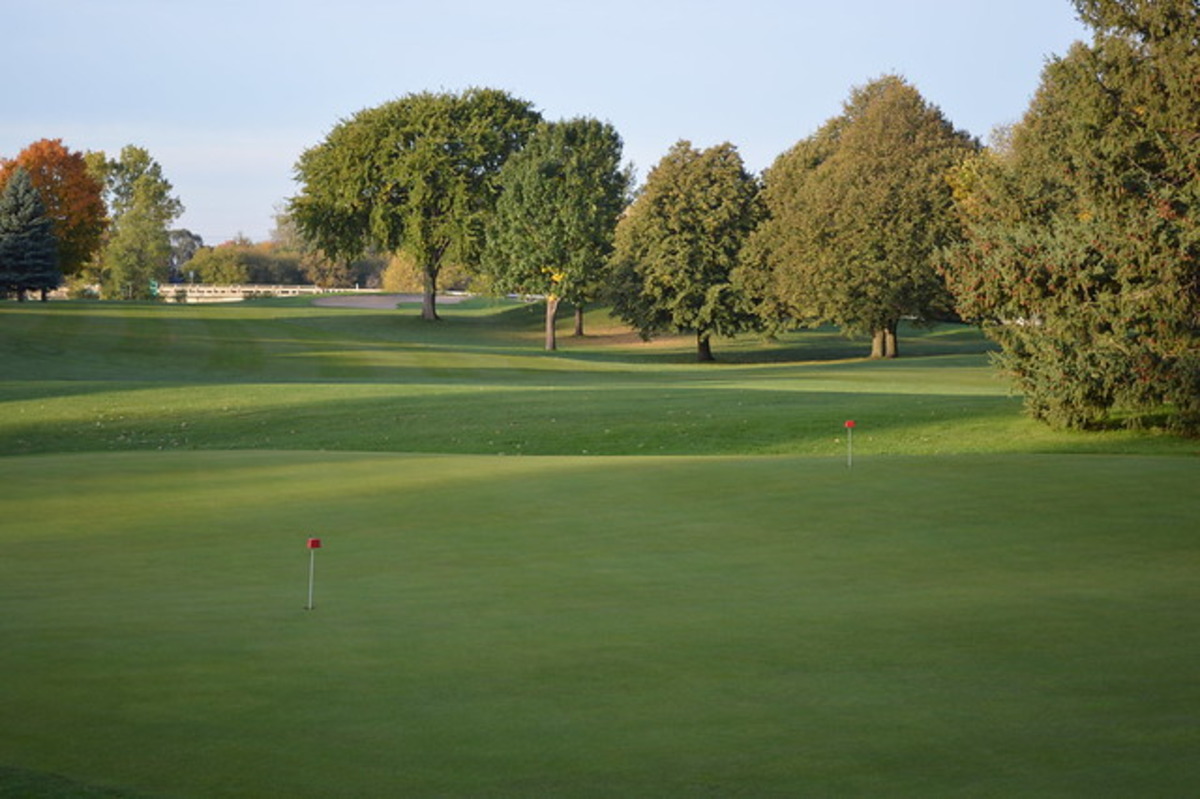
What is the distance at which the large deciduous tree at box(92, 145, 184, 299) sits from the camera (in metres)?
117

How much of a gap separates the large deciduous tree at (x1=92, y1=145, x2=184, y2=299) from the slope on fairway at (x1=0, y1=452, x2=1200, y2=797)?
107 m

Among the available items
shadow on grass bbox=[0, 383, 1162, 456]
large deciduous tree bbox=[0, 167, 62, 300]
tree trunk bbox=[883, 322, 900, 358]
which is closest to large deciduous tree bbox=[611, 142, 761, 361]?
tree trunk bbox=[883, 322, 900, 358]

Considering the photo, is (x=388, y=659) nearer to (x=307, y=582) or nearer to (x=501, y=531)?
(x=307, y=582)

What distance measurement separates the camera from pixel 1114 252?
26.0 meters

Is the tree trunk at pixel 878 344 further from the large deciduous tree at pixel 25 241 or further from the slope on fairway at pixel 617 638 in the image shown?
the slope on fairway at pixel 617 638

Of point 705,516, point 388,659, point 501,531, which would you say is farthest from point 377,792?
point 705,516

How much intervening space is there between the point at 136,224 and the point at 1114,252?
10718 centimetres

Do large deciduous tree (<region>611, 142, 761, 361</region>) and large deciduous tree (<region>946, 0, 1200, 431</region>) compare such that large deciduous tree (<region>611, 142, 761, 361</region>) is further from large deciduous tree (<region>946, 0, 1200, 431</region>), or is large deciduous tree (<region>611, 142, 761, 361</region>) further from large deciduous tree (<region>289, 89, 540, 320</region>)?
large deciduous tree (<region>946, 0, 1200, 431</region>)

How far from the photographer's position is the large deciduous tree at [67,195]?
95.9m

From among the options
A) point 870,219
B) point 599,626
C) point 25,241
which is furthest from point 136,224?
point 599,626

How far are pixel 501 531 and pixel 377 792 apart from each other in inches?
314

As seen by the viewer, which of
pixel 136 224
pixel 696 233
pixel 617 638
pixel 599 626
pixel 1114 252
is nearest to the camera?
pixel 617 638

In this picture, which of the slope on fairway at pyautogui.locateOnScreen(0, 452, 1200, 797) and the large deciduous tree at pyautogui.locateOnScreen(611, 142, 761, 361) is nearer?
the slope on fairway at pyautogui.locateOnScreen(0, 452, 1200, 797)

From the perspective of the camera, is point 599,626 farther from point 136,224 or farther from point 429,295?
point 136,224
